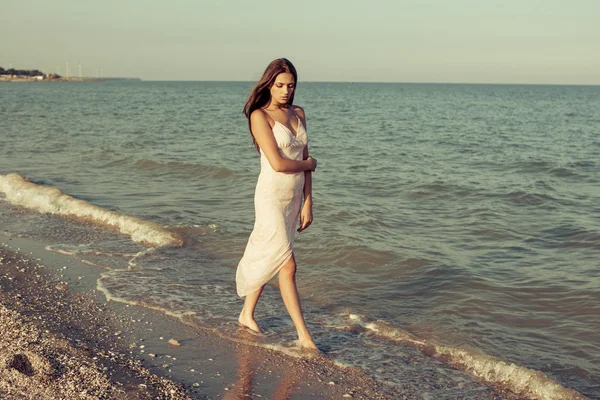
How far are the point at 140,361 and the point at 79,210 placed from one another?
5.96m

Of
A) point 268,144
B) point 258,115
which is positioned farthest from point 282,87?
point 268,144

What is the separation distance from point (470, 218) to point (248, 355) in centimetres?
651

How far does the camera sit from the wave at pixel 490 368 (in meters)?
4.57

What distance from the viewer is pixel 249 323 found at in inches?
209

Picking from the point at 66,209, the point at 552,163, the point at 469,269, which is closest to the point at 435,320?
the point at 469,269

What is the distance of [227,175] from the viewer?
47.9 ft

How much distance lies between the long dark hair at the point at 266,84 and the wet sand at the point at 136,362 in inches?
64.9

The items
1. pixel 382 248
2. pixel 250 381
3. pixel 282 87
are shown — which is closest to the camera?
pixel 250 381

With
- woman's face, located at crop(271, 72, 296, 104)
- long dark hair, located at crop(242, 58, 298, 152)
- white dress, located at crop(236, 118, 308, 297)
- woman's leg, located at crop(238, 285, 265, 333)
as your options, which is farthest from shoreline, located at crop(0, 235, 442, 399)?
woman's face, located at crop(271, 72, 296, 104)

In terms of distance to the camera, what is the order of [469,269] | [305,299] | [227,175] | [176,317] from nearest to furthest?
[176,317] → [305,299] → [469,269] → [227,175]

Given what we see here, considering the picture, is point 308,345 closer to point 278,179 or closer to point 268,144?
point 278,179

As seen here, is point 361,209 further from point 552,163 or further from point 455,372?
point 552,163

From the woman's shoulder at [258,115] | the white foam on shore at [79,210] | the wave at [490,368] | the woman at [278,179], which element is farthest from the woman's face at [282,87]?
the white foam on shore at [79,210]

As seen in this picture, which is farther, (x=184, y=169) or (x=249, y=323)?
(x=184, y=169)
